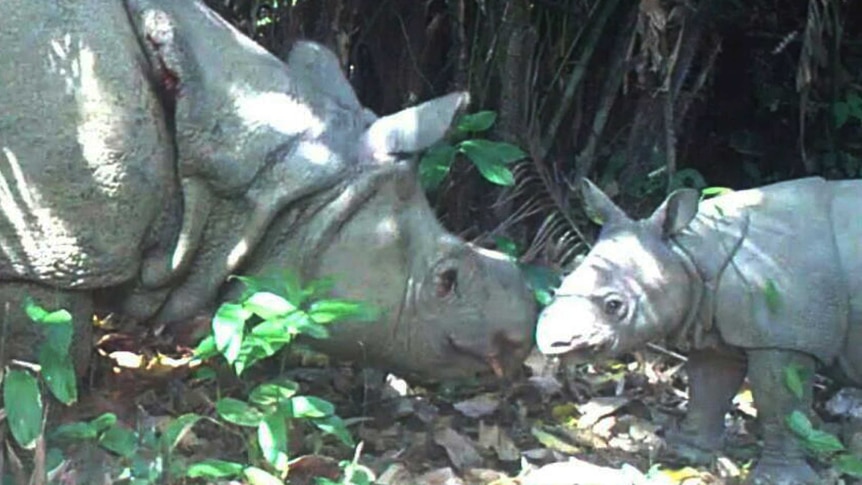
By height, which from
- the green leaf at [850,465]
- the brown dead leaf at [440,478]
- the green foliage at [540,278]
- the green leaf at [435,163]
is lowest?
the green leaf at [850,465]

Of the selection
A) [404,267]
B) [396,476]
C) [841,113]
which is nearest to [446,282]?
[404,267]

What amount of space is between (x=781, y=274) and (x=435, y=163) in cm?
151

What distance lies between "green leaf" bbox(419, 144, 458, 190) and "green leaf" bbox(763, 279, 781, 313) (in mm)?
1454

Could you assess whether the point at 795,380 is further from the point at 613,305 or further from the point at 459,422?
the point at 459,422

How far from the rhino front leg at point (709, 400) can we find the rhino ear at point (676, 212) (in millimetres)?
442

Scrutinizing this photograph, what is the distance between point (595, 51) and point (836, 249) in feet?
9.12

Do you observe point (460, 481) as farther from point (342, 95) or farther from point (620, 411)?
point (342, 95)

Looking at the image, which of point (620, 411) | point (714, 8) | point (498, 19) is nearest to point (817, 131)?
point (714, 8)

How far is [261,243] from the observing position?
5281 millimetres

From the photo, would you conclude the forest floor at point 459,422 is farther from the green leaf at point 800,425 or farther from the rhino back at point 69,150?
the rhino back at point 69,150

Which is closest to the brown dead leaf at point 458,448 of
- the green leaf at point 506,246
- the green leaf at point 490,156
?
the green leaf at point 490,156

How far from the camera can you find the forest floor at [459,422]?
4910mm

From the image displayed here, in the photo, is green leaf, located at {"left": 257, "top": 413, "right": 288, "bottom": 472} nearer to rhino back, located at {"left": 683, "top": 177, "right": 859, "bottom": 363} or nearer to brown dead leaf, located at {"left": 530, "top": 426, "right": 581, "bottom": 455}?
brown dead leaf, located at {"left": 530, "top": 426, "right": 581, "bottom": 455}

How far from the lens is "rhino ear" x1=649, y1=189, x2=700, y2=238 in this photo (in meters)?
4.98
